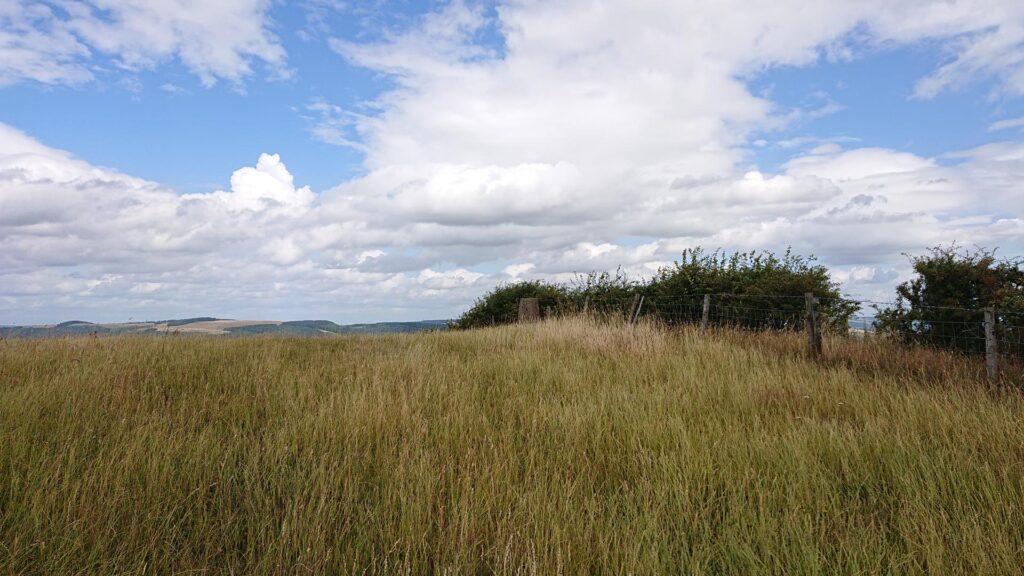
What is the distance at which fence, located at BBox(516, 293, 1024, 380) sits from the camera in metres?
8.18

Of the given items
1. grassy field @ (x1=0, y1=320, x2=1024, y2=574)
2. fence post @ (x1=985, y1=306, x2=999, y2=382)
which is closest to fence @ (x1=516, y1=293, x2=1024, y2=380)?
fence post @ (x1=985, y1=306, x2=999, y2=382)

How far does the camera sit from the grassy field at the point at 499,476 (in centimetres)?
287

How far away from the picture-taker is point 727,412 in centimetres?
529

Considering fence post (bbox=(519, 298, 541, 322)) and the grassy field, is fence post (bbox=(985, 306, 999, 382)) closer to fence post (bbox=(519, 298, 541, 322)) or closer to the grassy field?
the grassy field

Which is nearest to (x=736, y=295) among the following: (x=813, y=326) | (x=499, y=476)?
(x=813, y=326)

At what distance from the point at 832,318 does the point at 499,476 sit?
11889mm

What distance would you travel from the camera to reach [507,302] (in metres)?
23.2

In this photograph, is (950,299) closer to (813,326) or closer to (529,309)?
(813,326)

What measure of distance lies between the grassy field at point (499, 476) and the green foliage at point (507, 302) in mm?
15125

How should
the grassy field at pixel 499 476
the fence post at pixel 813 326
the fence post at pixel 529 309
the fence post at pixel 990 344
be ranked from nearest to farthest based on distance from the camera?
the grassy field at pixel 499 476, the fence post at pixel 990 344, the fence post at pixel 813 326, the fence post at pixel 529 309

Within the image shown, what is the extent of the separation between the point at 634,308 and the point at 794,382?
8.16 metres

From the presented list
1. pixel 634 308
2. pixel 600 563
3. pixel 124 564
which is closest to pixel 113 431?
pixel 124 564

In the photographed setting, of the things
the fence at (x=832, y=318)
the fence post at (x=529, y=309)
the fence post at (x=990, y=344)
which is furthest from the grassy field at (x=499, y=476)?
the fence post at (x=529, y=309)

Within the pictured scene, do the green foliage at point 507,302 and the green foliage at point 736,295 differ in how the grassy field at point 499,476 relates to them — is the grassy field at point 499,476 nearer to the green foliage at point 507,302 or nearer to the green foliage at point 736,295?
the green foliage at point 736,295
